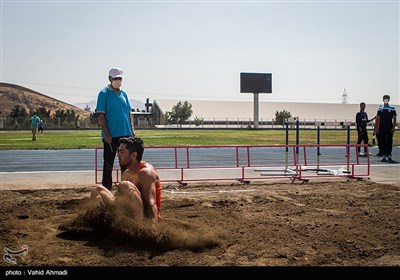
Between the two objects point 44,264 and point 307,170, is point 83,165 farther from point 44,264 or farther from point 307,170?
point 44,264

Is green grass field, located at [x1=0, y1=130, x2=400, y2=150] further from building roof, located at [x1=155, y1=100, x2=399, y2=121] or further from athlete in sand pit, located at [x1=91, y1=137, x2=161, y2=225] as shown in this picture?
building roof, located at [x1=155, y1=100, x2=399, y2=121]

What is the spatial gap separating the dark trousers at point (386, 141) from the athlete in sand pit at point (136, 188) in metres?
12.4

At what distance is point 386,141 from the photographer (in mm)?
16406

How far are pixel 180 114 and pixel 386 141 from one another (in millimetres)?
69043

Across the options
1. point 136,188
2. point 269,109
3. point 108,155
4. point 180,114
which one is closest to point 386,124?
point 108,155

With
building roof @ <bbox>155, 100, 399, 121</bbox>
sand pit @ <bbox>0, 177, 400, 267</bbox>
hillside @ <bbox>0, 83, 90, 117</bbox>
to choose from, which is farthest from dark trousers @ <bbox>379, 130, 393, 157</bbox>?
hillside @ <bbox>0, 83, 90, 117</bbox>

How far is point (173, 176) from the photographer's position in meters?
12.6

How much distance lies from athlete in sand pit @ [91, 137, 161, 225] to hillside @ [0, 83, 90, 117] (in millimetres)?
99372

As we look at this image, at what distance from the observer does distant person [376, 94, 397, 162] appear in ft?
52.6

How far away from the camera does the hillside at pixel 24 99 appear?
106 meters

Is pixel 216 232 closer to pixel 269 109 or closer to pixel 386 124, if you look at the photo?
pixel 386 124

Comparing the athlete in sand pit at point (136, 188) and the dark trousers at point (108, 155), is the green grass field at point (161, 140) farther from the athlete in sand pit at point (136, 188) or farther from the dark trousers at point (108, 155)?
the athlete in sand pit at point (136, 188)

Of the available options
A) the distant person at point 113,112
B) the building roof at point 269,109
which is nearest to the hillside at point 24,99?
the building roof at point 269,109
